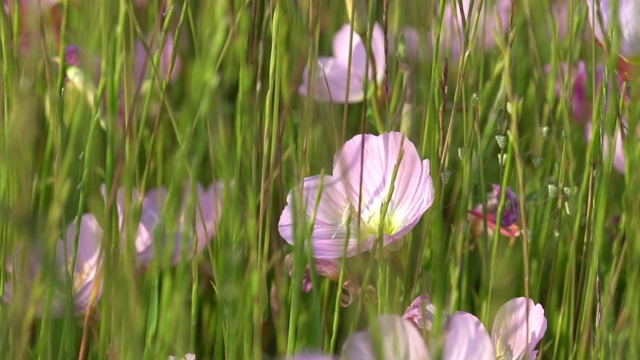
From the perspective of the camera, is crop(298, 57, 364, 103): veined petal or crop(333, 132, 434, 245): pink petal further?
crop(298, 57, 364, 103): veined petal

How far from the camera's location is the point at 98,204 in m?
0.37

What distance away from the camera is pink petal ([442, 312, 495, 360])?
52 cm

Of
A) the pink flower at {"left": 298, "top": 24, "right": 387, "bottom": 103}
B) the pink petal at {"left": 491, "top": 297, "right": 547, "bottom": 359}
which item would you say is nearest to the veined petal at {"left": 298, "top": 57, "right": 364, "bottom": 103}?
the pink flower at {"left": 298, "top": 24, "right": 387, "bottom": 103}

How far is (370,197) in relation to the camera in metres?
0.64

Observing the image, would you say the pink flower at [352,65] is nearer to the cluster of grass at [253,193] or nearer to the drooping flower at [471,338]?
the cluster of grass at [253,193]

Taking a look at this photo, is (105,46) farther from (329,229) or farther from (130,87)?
(329,229)

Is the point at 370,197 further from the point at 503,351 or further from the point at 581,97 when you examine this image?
the point at 581,97

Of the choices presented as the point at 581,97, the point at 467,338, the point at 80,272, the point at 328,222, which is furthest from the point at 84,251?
the point at 581,97

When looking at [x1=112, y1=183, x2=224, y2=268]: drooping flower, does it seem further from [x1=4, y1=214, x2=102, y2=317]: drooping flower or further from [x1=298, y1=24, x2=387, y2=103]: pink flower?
[x1=298, y1=24, x2=387, y2=103]: pink flower

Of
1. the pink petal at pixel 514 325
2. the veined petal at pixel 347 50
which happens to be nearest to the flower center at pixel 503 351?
the pink petal at pixel 514 325

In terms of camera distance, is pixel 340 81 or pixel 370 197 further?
pixel 340 81

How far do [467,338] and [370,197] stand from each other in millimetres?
154

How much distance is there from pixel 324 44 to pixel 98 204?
0.70 m

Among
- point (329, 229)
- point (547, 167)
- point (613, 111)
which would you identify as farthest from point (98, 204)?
point (547, 167)
